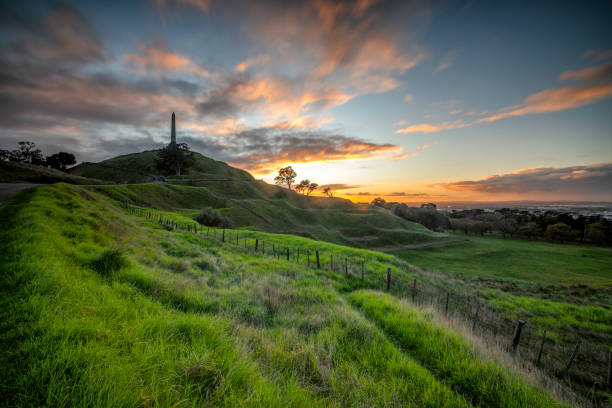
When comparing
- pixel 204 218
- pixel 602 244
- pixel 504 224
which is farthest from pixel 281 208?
pixel 602 244

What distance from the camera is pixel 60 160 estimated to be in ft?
316

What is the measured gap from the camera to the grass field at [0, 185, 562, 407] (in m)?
2.13

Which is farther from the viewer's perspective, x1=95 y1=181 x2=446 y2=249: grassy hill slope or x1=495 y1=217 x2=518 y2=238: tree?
x1=495 y1=217 x2=518 y2=238: tree

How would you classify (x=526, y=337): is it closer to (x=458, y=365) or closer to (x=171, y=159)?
(x=458, y=365)

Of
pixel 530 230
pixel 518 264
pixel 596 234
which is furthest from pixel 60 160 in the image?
pixel 596 234

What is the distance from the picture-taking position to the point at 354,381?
10.9 ft

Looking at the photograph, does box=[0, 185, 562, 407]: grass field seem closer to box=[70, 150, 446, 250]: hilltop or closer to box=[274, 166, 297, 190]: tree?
box=[70, 150, 446, 250]: hilltop

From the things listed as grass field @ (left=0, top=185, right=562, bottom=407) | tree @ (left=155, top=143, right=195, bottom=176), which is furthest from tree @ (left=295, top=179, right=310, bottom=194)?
grass field @ (left=0, top=185, right=562, bottom=407)

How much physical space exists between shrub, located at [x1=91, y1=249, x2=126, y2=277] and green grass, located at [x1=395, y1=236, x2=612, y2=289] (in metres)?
43.6

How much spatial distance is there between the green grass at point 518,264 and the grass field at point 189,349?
39.7 metres

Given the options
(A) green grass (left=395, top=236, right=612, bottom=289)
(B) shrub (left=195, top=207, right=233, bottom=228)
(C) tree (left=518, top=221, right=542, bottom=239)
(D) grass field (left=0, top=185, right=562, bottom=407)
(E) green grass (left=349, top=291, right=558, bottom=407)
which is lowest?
(A) green grass (left=395, top=236, right=612, bottom=289)

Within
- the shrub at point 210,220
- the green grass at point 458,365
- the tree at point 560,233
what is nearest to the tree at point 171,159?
the shrub at point 210,220

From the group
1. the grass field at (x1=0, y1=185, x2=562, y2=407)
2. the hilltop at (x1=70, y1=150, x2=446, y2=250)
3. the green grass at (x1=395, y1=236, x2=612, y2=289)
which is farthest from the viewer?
the hilltop at (x1=70, y1=150, x2=446, y2=250)

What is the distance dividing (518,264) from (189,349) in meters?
65.4
